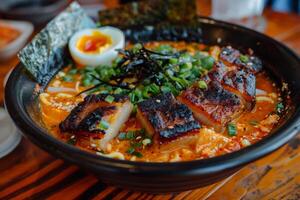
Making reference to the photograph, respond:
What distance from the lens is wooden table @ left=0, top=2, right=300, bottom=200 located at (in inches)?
66.4

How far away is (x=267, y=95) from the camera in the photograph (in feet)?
6.35

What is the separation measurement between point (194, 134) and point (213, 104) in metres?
0.20

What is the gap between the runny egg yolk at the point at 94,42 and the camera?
232 centimetres

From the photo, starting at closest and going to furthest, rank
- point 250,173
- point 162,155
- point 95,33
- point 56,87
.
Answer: point 162,155, point 250,173, point 56,87, point 95,33

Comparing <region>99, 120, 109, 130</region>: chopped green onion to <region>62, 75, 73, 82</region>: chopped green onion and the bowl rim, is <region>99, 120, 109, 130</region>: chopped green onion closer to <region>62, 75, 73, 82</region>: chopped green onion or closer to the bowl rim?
the bowl rim

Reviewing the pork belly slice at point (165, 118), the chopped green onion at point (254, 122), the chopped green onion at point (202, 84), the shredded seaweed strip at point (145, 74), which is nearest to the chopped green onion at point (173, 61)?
the shredded seaweed strip at point (145, 74)

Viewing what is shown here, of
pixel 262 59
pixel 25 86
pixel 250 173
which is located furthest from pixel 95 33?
pixel 250 173

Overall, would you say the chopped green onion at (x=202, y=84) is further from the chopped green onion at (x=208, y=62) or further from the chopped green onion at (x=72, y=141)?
the chopped green onion at (x=72, y=141)

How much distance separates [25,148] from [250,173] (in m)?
1.16

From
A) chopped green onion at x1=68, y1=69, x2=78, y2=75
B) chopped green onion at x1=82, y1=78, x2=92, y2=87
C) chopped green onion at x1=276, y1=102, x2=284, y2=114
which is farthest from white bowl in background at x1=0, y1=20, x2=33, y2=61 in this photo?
chopped green onion at x1=276, y1=102, x2=284, y2=114

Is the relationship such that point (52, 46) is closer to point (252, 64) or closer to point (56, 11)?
point (252, 64)

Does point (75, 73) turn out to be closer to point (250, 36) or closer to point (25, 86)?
point (25, 86)

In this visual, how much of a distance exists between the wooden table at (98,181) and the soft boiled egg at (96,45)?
0.61 metres

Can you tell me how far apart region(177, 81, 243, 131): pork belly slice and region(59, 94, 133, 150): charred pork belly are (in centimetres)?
28
